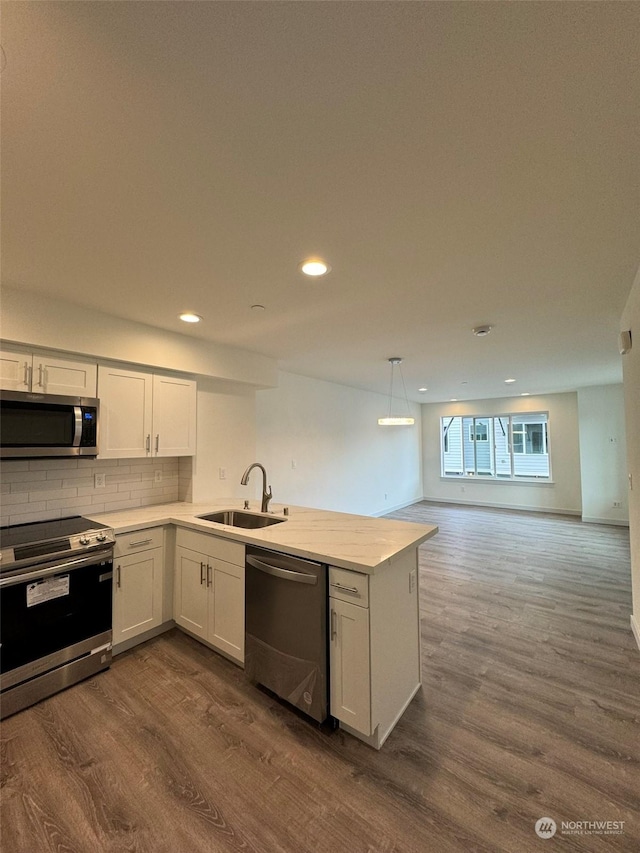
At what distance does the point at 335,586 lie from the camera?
5.81 feet

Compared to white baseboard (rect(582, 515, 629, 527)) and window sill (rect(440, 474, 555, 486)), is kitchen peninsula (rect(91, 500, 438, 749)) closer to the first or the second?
white baseboard (rect(582, 515, 629, 527))

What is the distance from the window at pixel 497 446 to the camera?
25.0ft

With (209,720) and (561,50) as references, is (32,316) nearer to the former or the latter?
(209,720)

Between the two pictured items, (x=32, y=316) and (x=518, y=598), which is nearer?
(x=32, y=316)

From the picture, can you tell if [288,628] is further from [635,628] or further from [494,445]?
[494,445]

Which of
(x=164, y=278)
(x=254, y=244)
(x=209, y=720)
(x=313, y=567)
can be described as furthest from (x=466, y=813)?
(x=164, y=278)

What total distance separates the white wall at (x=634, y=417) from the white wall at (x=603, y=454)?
13.8ft

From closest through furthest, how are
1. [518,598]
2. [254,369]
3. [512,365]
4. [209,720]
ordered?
1. [209,720]
2. [518,598]
3. [254,369]
4. [512,365]

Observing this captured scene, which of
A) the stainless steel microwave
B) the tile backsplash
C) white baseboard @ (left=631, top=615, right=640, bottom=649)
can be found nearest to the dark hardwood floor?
white baseboard @ (left=631, top=615, right=640, bottom=649)

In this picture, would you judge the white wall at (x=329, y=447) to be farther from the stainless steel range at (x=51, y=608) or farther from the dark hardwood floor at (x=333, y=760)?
the dark hardwood floor at (x=333, y=760)

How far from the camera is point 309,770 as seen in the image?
63.0 inches

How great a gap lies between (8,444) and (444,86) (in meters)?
2.81

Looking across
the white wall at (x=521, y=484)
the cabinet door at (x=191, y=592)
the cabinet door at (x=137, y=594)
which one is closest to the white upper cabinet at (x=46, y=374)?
the cabinet door at (x=137, y=594)

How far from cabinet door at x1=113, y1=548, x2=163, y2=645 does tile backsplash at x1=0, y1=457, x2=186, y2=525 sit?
0.67 metres
